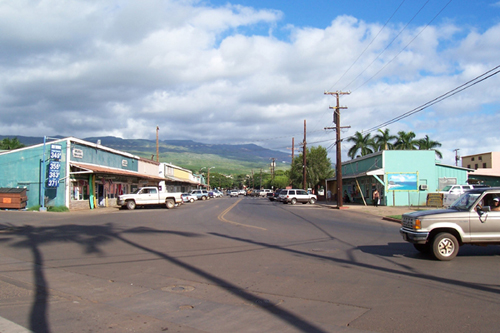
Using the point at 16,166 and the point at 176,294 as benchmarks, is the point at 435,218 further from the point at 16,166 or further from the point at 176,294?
the point at 16,166

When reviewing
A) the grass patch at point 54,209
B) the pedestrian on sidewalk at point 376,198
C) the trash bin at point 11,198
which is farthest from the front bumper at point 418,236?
the trash bin at point 11,198

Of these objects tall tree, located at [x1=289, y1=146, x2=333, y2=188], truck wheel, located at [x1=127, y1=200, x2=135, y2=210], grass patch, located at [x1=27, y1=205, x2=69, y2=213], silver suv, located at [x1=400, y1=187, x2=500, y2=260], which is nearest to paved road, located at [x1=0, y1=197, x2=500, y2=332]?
silver suv, located at [x1=400, y1=187, x2=500, y2=260]

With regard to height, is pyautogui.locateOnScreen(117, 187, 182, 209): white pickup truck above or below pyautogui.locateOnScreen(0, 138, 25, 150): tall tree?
below

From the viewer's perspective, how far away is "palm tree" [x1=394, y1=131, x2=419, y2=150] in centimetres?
6431

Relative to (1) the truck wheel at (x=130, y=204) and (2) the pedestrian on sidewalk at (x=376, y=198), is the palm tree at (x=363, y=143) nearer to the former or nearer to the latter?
(2) the pedestrian on sidewalk at (x=376, y=198)

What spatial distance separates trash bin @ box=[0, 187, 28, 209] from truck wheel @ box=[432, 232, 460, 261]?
30.5m

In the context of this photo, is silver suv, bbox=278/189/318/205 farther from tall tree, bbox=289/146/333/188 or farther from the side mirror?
the side mirror

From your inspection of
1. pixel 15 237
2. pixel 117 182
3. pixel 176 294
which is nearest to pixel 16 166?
pixel 117 182

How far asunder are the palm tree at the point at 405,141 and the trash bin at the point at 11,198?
53.9 metres

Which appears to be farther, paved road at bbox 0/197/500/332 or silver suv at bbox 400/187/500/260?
silver suv at bbox 400/187/500/260

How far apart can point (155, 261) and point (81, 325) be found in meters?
4.61

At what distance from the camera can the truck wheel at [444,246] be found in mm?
9781

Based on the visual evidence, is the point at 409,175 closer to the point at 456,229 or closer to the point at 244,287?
the point at 456,229

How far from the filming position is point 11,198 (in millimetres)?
30625
